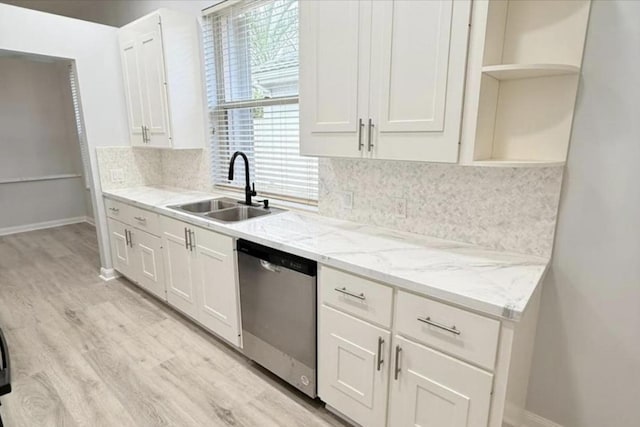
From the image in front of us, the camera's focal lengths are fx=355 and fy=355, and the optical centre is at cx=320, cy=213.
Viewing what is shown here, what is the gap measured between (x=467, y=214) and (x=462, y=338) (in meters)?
0.71

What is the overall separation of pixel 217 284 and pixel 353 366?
1082mm

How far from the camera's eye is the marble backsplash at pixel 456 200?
5.16 feet

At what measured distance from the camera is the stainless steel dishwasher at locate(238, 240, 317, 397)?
177 cm

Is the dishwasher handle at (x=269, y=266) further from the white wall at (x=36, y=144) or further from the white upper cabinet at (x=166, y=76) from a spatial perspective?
the white wall at (x=36, y=144)

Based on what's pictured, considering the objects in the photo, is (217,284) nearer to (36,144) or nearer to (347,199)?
(347,199)

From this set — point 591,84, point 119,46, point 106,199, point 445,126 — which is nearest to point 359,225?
point 445,126

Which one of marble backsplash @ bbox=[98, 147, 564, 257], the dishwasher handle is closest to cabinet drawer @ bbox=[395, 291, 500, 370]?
marble backsplash @ bbox=[98, 147, 564, 257]

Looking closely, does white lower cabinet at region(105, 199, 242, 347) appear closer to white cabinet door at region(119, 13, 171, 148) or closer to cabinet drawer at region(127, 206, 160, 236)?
cabinet drawer at region(127, 206, 160, 236)

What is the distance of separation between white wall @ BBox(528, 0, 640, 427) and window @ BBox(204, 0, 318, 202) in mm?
1491

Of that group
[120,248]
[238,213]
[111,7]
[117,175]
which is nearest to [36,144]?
[111,7]

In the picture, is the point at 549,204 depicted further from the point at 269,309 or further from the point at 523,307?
the point at 269,309

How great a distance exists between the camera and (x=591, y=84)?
1400 mm

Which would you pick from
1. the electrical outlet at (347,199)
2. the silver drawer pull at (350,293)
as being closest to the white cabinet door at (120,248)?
the electrical outlet at (347,199)

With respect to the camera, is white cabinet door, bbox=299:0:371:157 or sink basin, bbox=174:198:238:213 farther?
sink basin, bbox=174:198:238:213
